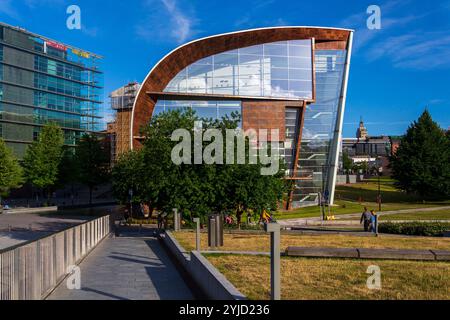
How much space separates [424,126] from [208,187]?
47948 mm

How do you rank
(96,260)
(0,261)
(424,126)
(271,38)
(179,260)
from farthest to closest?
(424,126) < (271,38) < (96,260) < (179,260) < (0,261)

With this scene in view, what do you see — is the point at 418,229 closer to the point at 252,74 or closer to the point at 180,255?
the point at 180,255

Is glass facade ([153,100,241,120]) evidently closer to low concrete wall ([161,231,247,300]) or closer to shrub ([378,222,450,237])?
shrub ([378,222,450,237])

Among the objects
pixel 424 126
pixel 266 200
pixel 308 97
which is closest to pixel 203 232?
pixel 266 200

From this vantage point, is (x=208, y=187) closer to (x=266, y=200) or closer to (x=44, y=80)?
(x=266, y=200)

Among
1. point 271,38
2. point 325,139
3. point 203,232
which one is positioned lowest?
point 203,232

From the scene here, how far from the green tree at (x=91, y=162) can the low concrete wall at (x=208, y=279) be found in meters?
52.2

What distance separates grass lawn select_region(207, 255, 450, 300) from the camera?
7.54 m

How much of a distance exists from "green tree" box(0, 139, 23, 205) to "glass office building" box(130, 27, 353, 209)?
1401 cm

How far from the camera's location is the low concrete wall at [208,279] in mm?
6586

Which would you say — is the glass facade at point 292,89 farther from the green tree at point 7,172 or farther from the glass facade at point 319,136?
the green tree at point 7,172
